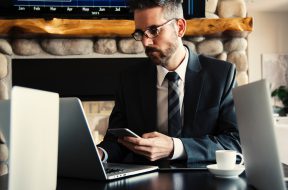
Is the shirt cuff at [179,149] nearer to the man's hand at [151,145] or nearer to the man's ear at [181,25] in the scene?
the man's hand at [151,145]

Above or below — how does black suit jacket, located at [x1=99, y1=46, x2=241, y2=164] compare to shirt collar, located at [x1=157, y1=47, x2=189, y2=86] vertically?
below

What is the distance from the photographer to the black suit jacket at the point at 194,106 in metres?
1.63

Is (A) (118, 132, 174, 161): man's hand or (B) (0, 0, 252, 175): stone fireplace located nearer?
(A) (118, 132, 174, 161): man's hand

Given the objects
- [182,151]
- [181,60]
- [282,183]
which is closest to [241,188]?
[282,183]

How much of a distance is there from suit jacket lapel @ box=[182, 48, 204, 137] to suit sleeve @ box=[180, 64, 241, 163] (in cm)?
10

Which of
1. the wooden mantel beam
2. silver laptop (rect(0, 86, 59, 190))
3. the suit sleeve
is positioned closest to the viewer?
silver laptop (rect(0, 86, 59, 190))

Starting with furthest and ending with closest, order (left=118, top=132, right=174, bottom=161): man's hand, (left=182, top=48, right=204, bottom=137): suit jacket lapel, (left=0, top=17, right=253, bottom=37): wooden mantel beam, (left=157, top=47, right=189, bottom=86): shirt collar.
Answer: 1. (left=0, top=17, right=253, bottom=37): wooden mantel beam
2. (left=157, top=47, right=189, bottom=86): shirt collar
3. (left=182, top=48, right=204, bottom=137): suit jacket lapel
4. (left=118, top=132, right=174, bottom=161): man's hand

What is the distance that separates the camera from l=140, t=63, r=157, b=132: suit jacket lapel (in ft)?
6.05

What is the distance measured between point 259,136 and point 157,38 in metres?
1.01

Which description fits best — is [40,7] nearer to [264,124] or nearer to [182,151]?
[182,151]

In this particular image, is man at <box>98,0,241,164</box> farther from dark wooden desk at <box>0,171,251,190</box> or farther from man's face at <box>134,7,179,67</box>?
dark wooden desk at <box>0,171,251,190</box>

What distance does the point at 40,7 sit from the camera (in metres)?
2.72

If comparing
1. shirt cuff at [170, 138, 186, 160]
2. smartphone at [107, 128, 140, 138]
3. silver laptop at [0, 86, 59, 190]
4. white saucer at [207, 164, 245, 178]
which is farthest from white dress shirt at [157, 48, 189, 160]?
silver laptop at [0, 86, 59, 190]

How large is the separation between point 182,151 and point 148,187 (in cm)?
43
